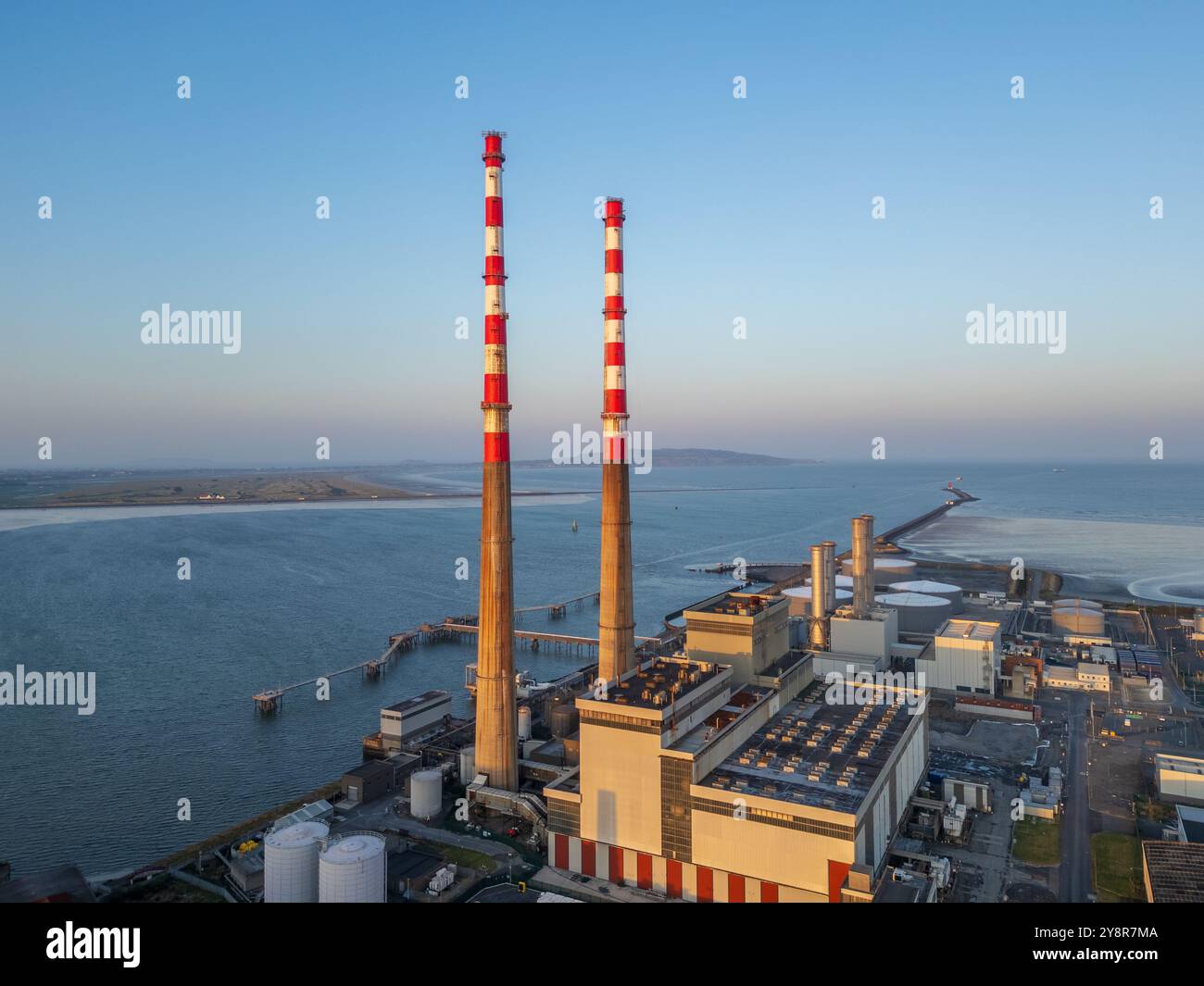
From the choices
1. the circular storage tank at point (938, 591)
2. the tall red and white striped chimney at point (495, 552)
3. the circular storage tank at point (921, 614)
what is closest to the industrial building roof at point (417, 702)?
the tall red and white striped chimney at point (495, 552)

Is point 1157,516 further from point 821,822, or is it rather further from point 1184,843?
point 821,822

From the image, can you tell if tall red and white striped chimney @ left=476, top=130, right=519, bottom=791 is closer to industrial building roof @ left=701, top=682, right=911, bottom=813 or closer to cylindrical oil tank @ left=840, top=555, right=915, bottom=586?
industrial building roof @ left=701, top=682, right=911, bottom=813

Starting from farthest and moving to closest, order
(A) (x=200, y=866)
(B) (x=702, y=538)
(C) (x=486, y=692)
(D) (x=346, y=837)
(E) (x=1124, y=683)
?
1. (B) (x=702, y=538)
2. (E) (x=1124, y=683)
3. (C) (x=486, y=692)
4. (A) (x=200, y=866)
5. (D) (x=346, y=837)

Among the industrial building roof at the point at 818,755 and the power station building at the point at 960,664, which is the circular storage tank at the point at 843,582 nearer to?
the power station building at the point at 960,664
